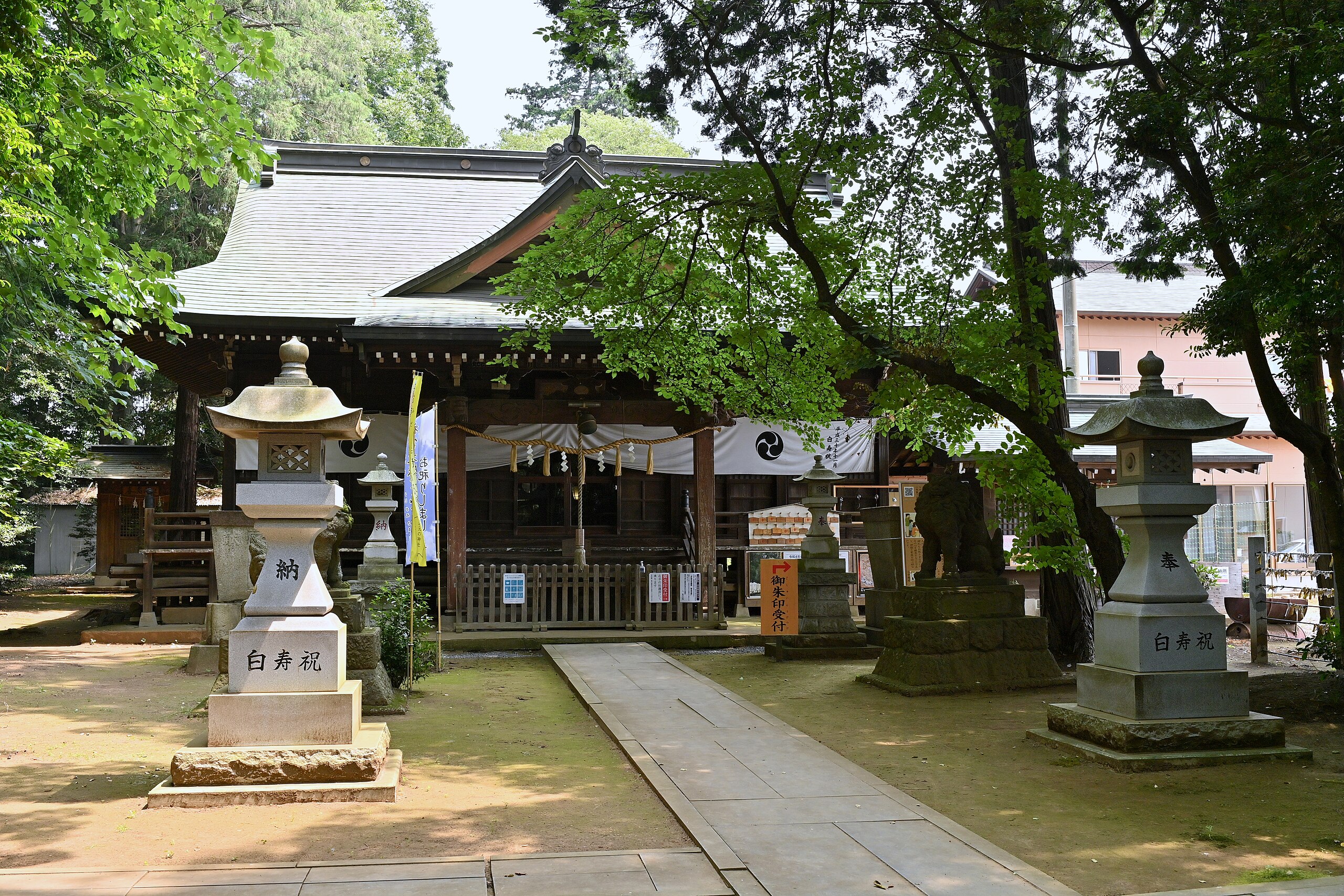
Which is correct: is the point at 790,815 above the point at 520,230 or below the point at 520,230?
below

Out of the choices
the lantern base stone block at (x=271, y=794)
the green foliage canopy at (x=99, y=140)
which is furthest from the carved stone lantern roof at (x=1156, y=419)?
the green foliage canopy at (x=99, y=140)

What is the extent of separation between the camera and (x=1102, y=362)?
96.1 feet

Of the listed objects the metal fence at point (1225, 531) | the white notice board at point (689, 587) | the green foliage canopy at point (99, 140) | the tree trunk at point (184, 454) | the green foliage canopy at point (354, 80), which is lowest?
the white notice board at point (689, 587)

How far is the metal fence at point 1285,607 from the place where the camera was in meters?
11.4

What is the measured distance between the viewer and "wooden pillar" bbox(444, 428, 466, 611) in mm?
13781

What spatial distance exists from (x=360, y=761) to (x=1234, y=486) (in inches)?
1173

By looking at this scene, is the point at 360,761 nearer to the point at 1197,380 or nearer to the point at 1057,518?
the point at 1057,518

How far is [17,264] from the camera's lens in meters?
9.96

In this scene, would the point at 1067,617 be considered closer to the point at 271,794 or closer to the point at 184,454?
the point at 271,794

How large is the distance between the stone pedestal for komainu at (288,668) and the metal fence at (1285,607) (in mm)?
8289

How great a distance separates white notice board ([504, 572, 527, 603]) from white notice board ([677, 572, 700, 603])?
2.21 meters

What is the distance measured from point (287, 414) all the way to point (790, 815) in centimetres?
372

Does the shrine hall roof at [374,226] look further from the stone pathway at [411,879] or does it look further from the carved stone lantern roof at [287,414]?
the stone pathway at [411,879]

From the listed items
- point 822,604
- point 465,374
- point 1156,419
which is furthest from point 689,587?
point 1156,419
